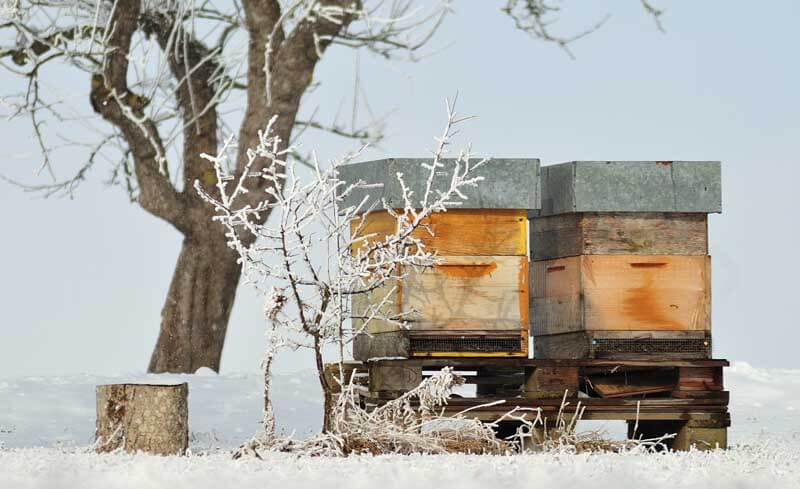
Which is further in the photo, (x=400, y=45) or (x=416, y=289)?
(x=400, y=45)

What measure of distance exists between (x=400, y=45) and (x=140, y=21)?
2.14 meters

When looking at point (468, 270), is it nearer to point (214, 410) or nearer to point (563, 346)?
point (563, 346)

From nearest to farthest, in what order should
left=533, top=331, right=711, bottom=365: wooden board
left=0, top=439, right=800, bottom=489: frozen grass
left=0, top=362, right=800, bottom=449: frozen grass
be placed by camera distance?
left=0, top=439, right=800, bottom=489: frozen grass < left=533, top=331, right=711, bottom=365: wooden board < left=0, top=362, right=800, bottom=449: frozen grass

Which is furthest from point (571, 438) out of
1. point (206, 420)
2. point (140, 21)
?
point (140, 21)

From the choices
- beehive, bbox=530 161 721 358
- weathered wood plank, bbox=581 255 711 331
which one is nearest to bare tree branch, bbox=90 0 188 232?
beehive, bbox=530 161 721 358

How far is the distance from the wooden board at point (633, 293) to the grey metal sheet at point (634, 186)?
0.25 m

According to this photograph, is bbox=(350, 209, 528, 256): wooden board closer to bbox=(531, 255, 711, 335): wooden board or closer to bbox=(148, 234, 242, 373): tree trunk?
bbox=(531, 255, 711, 335): wooden board

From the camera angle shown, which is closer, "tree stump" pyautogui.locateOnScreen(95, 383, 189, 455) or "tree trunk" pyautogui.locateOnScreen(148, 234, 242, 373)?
"tree stump" pyautogui.locateOnScreen(95, 383, 189, 455)

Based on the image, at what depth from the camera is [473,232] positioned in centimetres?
475

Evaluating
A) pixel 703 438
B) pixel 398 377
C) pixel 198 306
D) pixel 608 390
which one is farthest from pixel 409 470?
pixel 198 306

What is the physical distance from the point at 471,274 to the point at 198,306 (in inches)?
155

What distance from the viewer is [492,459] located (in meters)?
3.81

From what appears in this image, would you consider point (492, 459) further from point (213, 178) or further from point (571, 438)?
point (213, 178)

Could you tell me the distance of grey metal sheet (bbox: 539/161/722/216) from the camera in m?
4.86
